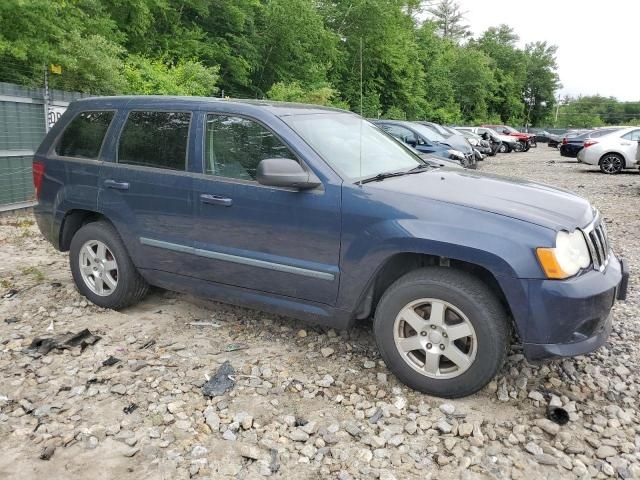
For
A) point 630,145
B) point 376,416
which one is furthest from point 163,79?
point 630,145

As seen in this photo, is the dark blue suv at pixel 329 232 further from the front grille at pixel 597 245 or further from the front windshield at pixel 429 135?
the front windshield at pixel 429 135

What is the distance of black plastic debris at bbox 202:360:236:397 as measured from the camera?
3.40m

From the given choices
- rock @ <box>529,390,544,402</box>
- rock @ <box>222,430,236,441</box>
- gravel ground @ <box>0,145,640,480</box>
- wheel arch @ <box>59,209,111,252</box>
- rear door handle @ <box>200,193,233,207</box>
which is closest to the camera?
gravel ground @ <box>0,145,640,480</box>

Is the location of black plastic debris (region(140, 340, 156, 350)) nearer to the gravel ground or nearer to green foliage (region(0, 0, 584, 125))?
the gravel ground

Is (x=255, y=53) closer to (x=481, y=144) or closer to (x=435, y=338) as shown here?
(x=481, y=144)

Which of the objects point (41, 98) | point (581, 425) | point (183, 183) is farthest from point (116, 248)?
point (41, 98)

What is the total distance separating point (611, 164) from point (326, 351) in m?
16.0

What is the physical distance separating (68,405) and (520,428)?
255cm

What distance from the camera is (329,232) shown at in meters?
3.49

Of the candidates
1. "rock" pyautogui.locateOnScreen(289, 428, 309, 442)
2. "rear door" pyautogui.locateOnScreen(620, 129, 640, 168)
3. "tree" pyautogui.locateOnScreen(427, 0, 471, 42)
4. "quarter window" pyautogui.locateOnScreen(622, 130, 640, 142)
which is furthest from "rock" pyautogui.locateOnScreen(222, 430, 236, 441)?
A: "tree" pyautogui.locateOnScreen(427, 0, 471, 42)

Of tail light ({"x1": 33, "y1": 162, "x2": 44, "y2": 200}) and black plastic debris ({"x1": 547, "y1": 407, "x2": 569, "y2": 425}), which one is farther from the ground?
tail light ({"x1": 33, "y1": 162, "x2": 44, "y2": 200})

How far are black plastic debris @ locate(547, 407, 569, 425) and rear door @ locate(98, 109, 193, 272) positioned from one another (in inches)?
103

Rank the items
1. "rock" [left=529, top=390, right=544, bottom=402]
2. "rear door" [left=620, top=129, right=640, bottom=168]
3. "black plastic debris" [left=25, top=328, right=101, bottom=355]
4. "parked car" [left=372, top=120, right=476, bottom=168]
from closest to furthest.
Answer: "rock" [left=529, top=390, right=544, bottom=402]
"black plastic debris" [left=25, top=328, right=101, bottom=355]
"parked car" [left=372, top=120, right=476, bottom=168]
"rear door" [left=620, top=129, right=640, bottom=168]

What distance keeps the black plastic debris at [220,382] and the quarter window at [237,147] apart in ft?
4.20
